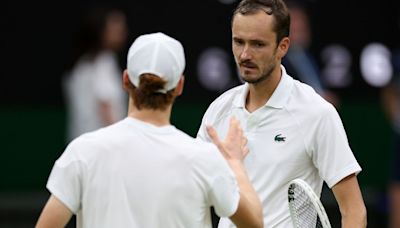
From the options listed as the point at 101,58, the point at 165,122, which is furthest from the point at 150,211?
the point at 101,58

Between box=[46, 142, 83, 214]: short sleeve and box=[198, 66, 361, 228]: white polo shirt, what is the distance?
3.79 ft

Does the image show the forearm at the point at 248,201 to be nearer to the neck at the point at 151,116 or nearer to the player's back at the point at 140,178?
the player's back at the point at 140,178

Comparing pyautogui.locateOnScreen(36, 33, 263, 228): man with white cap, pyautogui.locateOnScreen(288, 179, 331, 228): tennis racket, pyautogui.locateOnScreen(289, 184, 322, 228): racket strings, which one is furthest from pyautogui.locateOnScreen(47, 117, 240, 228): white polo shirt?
pyautogui.locateOnScreen(289, 184, 322, 228): racket strings

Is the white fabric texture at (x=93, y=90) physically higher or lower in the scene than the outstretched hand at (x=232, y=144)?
lower

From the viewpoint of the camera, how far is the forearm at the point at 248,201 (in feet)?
15.4

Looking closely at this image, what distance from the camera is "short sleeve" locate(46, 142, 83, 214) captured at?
4.50 m

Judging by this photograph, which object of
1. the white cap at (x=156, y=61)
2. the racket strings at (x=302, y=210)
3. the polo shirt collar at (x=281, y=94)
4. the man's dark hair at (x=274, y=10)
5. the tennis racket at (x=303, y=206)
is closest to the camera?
the white cap at (x=156, y=61)

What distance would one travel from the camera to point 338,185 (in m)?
5.40

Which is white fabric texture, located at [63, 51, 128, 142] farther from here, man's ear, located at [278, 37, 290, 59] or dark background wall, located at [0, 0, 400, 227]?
man's ear, located at [278, 37, 290, 59]

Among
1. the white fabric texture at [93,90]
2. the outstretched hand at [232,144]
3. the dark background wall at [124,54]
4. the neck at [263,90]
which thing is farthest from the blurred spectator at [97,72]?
the outstretched hand at [232,144]

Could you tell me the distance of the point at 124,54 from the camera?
10359mm

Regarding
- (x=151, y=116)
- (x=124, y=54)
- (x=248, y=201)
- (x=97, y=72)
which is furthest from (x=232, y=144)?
(x=124, y=54)

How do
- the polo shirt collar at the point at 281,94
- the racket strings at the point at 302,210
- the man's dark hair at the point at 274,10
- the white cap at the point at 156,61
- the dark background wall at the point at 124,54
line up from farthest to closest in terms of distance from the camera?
1. the dark background wall at the point at 124,54
2. the polo shirt collar at the point at 281,94
3. the man's dark hair at the point at 274,10
4. the racket strings at the point at 302,210
5. the white cap at the point at 156,61

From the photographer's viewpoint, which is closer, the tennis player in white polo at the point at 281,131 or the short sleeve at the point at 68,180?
the short sleeve at the point at 68,180
